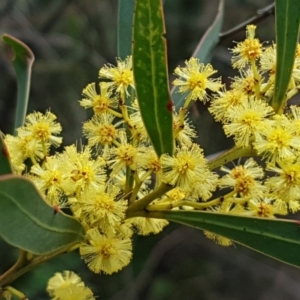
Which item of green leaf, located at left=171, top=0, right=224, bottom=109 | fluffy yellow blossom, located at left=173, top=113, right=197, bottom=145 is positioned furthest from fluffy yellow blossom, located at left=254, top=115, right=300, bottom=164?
green leaf, located at left=171, top=0, right=224, bottom=109

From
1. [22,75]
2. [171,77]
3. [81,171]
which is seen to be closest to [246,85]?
[81,171]

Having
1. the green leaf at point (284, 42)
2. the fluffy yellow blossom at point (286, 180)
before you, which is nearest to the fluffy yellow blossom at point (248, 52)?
the green leaf at point (284, 42)

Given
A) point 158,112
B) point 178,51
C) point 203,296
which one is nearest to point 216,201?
point 158,112

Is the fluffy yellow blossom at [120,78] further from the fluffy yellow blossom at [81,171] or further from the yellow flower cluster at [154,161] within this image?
the fluffy yellow blossom at [81,171]

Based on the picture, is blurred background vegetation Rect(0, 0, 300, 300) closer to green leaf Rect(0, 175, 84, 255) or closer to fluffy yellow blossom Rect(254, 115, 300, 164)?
green leaf Rect(0, 175, 84, 255)

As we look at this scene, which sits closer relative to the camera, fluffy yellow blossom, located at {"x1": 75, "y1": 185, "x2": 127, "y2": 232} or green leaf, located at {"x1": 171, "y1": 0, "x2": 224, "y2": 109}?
fluffy yellow blossom, located at {"x1": 75, "y1": 185, "x2": 127, "y2": 232}

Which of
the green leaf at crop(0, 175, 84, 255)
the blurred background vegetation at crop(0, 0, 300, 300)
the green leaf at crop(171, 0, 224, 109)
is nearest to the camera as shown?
the green leaf at crop(0, 175, 84, 255)

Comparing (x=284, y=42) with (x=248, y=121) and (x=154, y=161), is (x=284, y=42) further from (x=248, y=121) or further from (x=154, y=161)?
(x=154, y=161)
